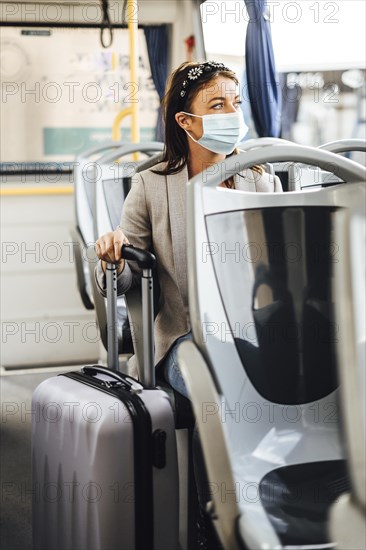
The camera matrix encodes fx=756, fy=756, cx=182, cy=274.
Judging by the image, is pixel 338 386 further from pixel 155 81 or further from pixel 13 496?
pixel 155 81

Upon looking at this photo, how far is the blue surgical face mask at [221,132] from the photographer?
186 cm

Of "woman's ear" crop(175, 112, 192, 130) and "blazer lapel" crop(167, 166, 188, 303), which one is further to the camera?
"woman's ear" crop(175, 112, 192, 130)

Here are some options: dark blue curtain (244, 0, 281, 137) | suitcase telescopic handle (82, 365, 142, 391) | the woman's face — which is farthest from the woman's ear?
dark blue curtain (244, 0, 281, 137)

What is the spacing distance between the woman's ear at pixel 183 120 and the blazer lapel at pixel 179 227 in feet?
0.54

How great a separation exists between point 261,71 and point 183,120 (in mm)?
1729

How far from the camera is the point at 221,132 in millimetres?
1879

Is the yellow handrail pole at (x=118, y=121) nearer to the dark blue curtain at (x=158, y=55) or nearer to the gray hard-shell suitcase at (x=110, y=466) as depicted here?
the dark blue curtain at (x=158, y=55)

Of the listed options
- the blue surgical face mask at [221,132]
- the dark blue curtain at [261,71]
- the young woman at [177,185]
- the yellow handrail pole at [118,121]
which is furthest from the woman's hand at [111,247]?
the yellow handrail pole at [118,121]

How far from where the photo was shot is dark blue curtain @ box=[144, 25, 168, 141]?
386 centimetres

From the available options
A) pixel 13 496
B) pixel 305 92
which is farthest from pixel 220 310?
pixel 305 92

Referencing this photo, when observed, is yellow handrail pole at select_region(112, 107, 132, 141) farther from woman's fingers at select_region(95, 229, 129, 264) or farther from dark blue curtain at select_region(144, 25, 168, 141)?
woman's fingers at select_region(95, 229, 129, 264)

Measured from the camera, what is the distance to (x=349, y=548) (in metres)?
1.01

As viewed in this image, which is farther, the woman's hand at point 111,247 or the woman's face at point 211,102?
the woman's face at point 211,102

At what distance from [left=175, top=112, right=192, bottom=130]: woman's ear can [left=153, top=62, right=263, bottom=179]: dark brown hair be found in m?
0.02
